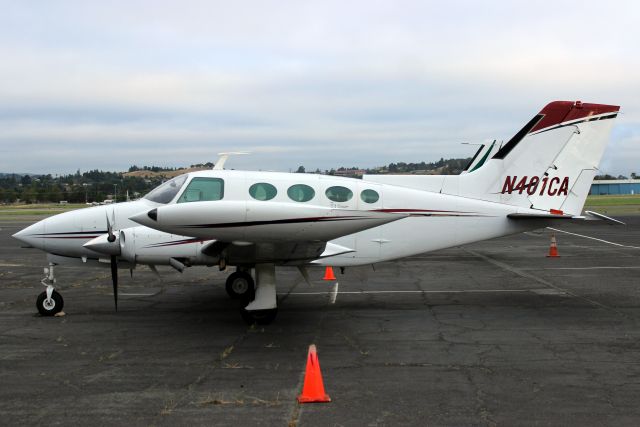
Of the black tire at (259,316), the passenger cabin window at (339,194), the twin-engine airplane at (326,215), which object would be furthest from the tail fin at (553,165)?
the black tire at (259,316)

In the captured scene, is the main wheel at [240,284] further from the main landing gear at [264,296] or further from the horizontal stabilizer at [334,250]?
the main landing gear at [264,296]

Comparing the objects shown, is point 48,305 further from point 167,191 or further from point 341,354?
point 341,354

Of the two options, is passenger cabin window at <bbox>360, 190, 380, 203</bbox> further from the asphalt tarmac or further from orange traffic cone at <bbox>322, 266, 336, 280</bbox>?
orange traffic cone at <bbox>322, 266, 336, 280</bbox>

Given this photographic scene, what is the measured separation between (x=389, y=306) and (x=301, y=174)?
3388mm

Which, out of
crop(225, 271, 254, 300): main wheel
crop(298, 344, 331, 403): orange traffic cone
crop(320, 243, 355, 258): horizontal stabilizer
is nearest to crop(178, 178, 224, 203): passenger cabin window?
crop(320, 243, 355, 258): horizontal stabilizer

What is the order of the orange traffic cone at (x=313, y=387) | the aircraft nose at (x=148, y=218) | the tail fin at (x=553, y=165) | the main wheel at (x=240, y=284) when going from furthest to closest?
the main wheel at (x=240, y=284) → the tail fin at (x=553, y=165) → the aircraft nose at (x=148, y=218) → the orange traffic cone at (x=313, y=387)

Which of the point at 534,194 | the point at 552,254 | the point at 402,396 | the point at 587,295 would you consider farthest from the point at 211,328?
the point at 552,254

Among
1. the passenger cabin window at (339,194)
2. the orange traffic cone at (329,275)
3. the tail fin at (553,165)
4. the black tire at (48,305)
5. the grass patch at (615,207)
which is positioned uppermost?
the tail fin at (553,165)

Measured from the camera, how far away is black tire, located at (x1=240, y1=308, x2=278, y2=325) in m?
9.94

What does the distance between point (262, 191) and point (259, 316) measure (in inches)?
88.7

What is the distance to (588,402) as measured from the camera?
6047mm

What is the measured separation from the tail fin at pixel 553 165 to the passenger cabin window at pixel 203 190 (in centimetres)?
520

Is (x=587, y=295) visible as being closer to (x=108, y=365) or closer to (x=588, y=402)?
(x=588, y=402)

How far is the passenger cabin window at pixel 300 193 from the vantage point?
10312 millimetres
